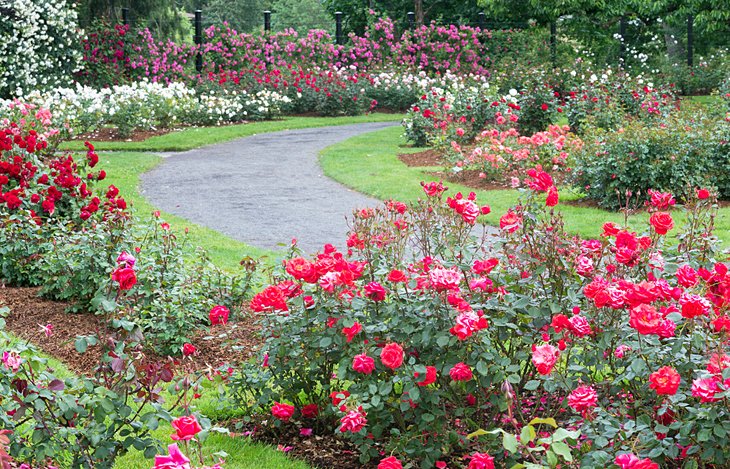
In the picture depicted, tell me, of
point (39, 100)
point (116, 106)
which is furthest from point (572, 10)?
point (39, 100)

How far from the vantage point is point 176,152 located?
14.2 meters

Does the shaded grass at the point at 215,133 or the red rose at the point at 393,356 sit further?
the shaded grass at the point at 215,133

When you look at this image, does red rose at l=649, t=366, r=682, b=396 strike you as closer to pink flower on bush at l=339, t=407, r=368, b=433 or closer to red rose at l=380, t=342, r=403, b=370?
red rose at l=380, t=342, r=403, b=370

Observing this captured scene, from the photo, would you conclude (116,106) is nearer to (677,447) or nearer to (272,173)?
(272,173)

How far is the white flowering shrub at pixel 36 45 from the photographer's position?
1717 centimetres

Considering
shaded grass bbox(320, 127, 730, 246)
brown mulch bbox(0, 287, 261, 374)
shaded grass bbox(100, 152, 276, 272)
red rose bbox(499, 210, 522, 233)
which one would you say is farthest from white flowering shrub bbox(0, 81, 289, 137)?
red rose bbox(499, 210, 522, 233)

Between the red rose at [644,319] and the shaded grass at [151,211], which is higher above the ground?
the red rose at [644,319]

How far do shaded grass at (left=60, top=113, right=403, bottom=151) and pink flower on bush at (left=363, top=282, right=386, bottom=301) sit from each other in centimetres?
1151

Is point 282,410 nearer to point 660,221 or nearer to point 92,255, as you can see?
point 660,221

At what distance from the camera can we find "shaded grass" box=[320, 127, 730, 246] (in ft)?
26.8

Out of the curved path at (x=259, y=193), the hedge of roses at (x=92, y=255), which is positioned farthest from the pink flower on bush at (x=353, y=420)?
the curved path at (x=259, y=193)

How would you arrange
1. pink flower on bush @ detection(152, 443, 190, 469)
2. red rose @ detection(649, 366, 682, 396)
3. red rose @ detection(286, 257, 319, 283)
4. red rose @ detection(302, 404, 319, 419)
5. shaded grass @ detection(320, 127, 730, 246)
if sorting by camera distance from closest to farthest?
pink flower on bush @ detection(152, 443, 190, 469)
red rose @ detection(649, 366, 682, 396)
red rose @ detection(286, 257, 319, 283)
red rose @ detection(302, 404, 319, 419)
shaded grass @ detection(320, 127, 730, 246)

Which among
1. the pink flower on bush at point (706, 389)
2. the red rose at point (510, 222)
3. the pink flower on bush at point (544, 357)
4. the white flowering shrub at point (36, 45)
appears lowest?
the pink flower on bush at point (706, 389)

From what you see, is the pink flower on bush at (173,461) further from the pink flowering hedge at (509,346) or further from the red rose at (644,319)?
the red rose at (644,319)
